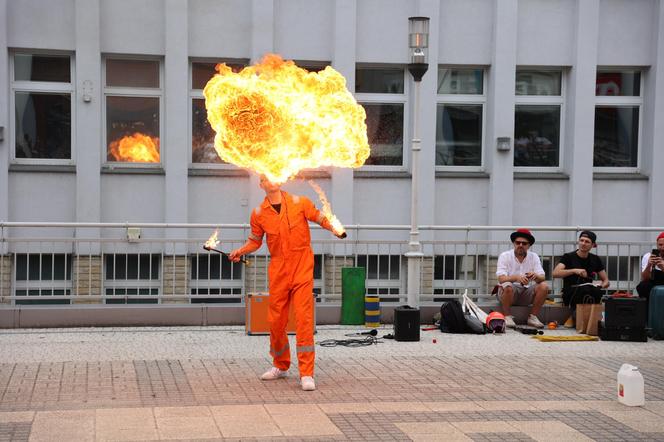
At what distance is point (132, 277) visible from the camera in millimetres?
14812

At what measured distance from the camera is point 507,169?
18969mm

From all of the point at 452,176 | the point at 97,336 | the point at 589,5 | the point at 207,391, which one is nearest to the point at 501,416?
the point at 207,391

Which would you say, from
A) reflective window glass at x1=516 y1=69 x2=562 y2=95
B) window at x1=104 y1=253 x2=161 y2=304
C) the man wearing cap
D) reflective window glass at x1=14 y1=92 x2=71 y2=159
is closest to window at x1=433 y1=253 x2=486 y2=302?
the man wearing cap

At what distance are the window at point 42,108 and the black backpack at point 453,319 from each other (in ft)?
24.4

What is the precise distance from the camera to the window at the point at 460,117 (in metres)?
19.2

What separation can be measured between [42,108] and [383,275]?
22.1 ft

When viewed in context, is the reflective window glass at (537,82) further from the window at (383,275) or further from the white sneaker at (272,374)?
the white sneaker at (272,374)

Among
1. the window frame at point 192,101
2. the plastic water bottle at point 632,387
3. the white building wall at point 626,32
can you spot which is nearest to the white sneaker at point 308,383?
the plastic water bottle at point 632,387

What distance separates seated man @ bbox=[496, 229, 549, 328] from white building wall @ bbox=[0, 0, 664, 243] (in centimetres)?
400

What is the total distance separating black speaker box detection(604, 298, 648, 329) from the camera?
13.7 m

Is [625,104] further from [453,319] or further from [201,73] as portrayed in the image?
[201,73]

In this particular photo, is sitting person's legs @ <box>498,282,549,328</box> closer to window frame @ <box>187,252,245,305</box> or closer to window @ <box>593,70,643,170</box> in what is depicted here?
window frame @ <box>187,252,245,305</box>

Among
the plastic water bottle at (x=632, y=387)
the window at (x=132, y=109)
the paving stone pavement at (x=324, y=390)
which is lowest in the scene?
the paving stone pavement at (x=324, y=390)

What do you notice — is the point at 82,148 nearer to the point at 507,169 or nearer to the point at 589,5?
the point at 507,169
